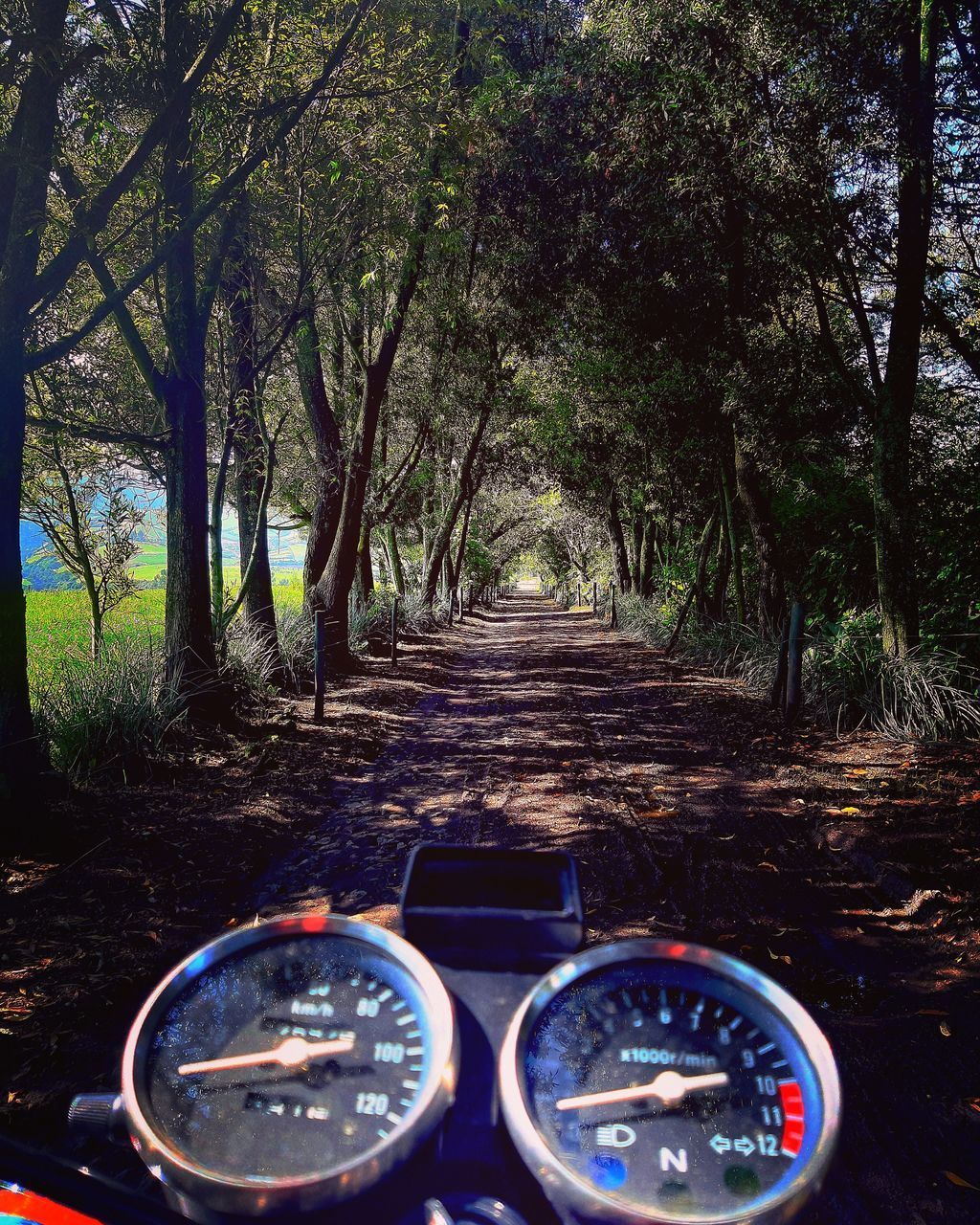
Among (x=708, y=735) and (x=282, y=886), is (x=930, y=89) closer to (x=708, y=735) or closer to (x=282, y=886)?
(x=708, y=735)

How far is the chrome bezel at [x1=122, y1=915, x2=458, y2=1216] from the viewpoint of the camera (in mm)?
792

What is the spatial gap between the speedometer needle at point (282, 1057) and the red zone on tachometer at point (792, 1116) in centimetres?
56

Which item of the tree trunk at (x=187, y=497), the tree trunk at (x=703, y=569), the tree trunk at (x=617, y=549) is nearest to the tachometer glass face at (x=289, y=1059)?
the tree trunk at (x=187, y=497)

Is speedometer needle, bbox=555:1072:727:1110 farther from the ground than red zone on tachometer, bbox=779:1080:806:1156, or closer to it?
farther from the ground

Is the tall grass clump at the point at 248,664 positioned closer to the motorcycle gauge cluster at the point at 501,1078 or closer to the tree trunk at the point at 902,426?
the tree trunk at the point at 902,426

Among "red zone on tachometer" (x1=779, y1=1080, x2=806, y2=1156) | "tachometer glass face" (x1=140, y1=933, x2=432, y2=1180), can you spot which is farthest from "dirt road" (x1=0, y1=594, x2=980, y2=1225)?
"red zone on tachometer" (x1=779, y1=1080, x2=806, y2=1156)

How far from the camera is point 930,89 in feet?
24.7

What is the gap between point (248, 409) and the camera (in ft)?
30.8

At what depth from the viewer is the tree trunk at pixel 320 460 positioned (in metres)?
13.1

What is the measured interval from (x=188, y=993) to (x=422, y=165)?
10405 mm

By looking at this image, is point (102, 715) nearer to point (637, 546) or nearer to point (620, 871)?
point (620, 871)

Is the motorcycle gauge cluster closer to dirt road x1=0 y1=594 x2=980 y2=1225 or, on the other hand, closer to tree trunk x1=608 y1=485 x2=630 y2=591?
dirt road x1=0 y1=594 x2=980 y2=1225

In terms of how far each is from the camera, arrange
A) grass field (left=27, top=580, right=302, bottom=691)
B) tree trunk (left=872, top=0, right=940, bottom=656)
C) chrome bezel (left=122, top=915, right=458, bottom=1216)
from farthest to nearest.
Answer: grass field (left=27, top=580, right=302, bottom=691) < tree trunk (left=872, top=0, right=940, bottom=656) < chrome bezel (left=122, top=915, right=458, bottom=1216)

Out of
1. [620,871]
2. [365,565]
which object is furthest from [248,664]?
[365,565]
